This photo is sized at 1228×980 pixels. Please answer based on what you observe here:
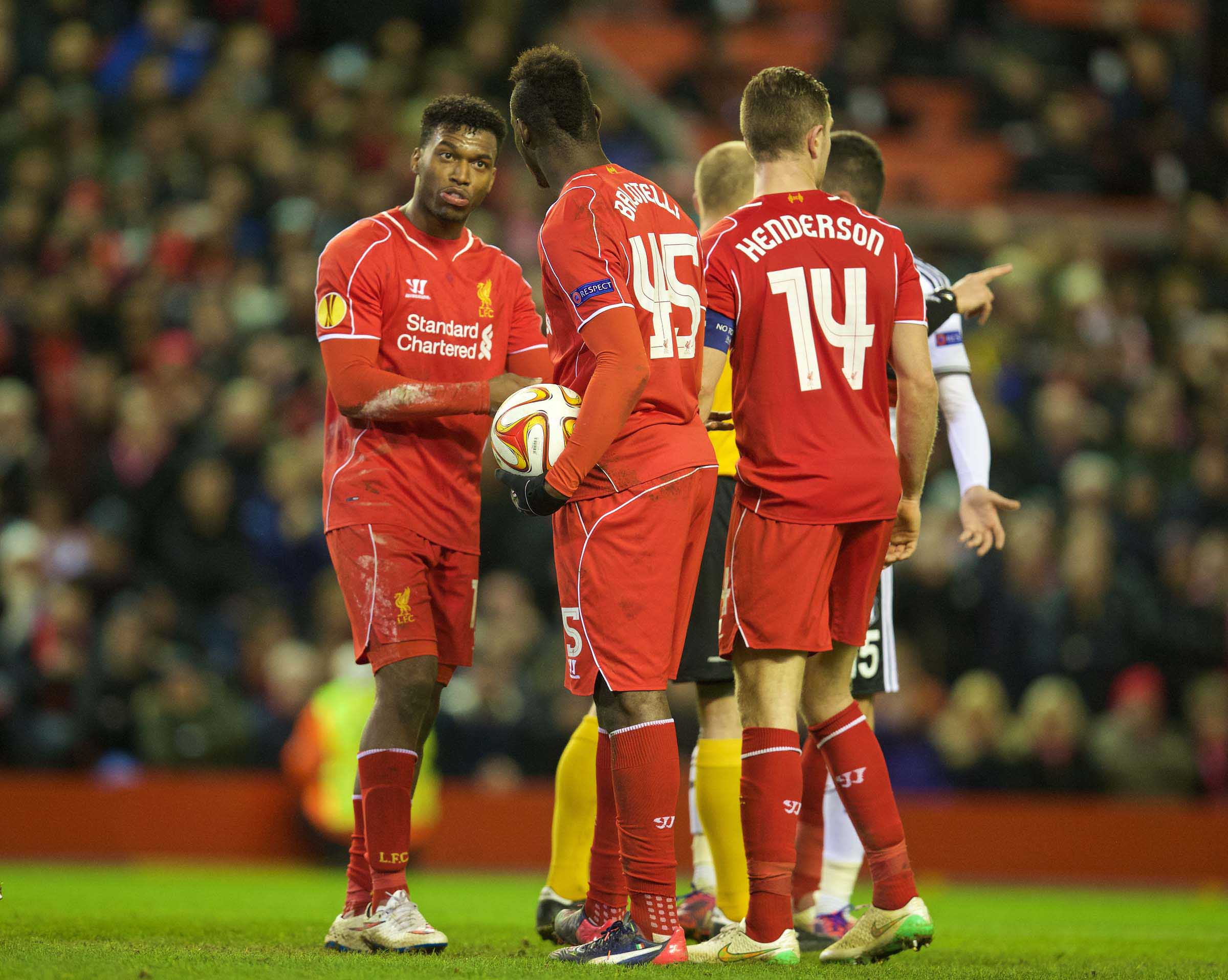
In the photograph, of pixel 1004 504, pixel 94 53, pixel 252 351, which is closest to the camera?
pixel 1004 504

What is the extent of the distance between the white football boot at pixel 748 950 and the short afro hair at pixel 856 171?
111 inches

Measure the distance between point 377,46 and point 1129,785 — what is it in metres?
9.42

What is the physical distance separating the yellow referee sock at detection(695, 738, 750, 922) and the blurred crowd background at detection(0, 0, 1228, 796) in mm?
4809

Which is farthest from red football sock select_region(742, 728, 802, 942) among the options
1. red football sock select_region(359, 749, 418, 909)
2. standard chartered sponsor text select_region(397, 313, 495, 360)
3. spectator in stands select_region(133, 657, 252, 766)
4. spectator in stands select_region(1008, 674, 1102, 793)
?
spectator in stands select_region(133, 657, 252, 766)

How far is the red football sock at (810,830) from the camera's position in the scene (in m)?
5.85

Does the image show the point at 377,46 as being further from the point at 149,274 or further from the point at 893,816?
the point at 893,816

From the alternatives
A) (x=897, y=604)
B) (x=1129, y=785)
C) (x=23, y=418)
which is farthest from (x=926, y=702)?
(x=23, y=418)

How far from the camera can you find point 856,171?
19.9ft

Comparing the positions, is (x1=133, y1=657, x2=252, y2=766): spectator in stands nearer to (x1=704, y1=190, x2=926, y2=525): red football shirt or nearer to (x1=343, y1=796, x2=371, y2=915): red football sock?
(x1=343, y1=796, x2=371, y2=915): red football sock

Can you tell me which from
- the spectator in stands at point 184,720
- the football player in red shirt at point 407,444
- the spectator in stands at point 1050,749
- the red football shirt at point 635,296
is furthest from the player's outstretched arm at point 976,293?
the spectator in stands at point 184,720

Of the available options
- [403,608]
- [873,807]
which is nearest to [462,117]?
[403,608]

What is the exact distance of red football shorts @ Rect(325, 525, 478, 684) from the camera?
527 cm

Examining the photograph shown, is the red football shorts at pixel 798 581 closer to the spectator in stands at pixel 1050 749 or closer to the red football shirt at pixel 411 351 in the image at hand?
the red football shirt at pixel 411 351

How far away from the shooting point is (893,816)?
4945 millimetres
